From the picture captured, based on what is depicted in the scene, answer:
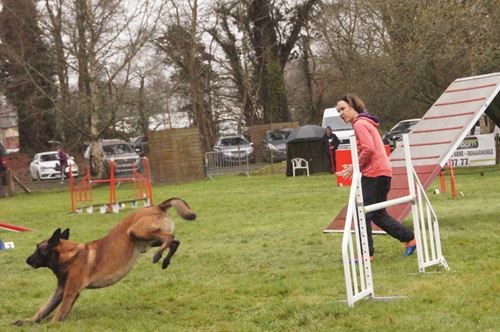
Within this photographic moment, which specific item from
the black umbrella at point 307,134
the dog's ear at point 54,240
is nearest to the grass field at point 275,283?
the dog's ear at point 54,240

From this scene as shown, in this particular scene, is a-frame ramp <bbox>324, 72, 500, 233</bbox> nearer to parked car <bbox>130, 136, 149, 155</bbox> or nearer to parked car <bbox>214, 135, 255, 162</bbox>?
parked car <bbox>214, 135, 255, 162</bbox>

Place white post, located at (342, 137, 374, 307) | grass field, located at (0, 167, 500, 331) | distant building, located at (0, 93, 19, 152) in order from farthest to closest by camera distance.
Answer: distant building, located at (0, 93, 19, 152)
white post, located at (342, 137, 374, 307)
grass field, located at (0, 167, 500, 331)

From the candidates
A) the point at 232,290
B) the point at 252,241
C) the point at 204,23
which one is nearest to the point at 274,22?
the point at 204,23

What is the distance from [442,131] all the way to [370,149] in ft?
11.7

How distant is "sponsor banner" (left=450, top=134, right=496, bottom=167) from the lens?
71.2 ft

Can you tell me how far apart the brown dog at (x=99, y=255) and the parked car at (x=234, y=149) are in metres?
24.2

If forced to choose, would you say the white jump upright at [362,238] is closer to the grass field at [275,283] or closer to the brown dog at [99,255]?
the grass field at [275,283]

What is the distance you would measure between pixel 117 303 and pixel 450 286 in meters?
3.03

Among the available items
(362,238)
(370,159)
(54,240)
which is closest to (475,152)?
(370,159)

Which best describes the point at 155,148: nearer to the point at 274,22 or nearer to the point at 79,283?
the point at 274,22

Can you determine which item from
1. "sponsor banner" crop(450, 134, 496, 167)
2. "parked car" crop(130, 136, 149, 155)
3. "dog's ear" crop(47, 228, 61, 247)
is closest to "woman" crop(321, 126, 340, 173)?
"sponsor banner" crop(450, 134, 496, 167)

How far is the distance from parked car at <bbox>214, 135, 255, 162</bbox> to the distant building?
14.8 metres

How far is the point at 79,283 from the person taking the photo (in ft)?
19.9

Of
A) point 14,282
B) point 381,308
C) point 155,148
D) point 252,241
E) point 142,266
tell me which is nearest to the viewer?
point 381,308
